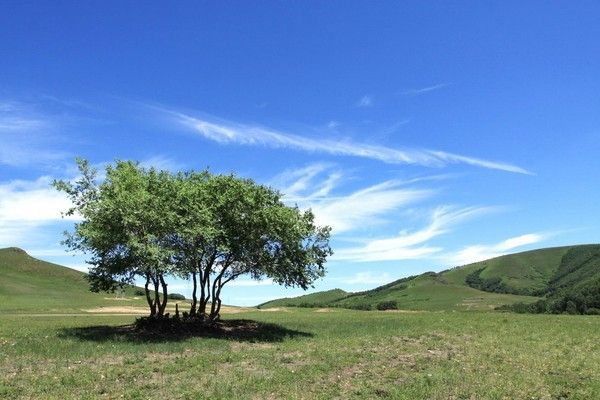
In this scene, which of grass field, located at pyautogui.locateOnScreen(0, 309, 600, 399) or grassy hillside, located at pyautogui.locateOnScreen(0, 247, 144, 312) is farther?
grassy hillside, located at pyautogui.locateOnScreen(0, 247, 144, 312)

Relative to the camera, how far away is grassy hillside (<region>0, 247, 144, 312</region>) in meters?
110

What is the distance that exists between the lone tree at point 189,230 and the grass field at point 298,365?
5835mm

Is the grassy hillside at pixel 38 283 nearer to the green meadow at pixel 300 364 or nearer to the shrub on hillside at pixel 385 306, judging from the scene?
the shrub on hillside at pixel 385 306

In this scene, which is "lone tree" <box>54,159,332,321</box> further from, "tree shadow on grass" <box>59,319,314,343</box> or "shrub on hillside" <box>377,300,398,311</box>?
"shrub on hillside" <box>377,300,398,311</box>

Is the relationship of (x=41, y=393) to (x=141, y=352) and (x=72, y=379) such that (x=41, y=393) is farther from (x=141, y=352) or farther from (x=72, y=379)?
(x=141, y=352)

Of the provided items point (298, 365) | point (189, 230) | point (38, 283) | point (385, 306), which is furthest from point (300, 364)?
point (38, 283)

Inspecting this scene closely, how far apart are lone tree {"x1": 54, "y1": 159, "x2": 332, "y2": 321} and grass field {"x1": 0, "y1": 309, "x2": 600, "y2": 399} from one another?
584 cm

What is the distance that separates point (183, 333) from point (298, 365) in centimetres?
1642

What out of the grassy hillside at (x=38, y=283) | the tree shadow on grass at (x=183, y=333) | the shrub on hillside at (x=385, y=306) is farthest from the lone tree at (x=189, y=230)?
the shrub on hillside at (x=385, y=306)

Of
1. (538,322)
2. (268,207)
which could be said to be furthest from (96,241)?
(538,322)

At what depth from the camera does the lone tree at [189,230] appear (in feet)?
121

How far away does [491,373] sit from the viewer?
2433cm

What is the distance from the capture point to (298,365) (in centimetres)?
2558

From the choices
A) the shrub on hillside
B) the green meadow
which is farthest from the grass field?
the shrub on hillside
